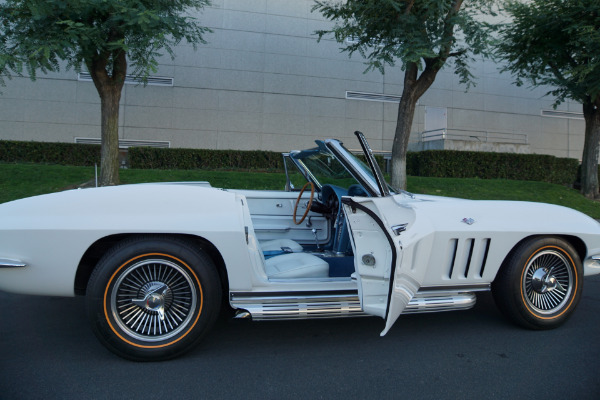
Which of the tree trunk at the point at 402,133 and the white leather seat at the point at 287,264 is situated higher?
the tree trunk at the point at 402,133

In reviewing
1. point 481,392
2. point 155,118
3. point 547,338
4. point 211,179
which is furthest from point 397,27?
point 155,118

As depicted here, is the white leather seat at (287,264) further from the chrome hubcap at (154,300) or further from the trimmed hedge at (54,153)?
the trimmed hedge at (54,153)

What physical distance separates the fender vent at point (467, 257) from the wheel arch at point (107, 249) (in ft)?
5.32

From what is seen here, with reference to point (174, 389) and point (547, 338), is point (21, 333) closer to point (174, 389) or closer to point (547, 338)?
point (174, 389)

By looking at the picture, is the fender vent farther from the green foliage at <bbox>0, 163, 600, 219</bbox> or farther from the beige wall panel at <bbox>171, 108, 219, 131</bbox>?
the beige wall panel at <bbox>171, 108, 219, 131</bbox>

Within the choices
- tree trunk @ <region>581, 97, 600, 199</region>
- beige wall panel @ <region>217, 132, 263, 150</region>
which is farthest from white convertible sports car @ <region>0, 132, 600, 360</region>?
beige wall panel @ <region>217, 132, 263, 150</region>

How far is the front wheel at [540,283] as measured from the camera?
341 cm

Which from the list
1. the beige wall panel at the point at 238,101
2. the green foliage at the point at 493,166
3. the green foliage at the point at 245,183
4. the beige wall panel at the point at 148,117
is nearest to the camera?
the green foliage at the point at 245,183

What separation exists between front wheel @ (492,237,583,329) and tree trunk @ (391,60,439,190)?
7.40m

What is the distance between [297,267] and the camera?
3275mm

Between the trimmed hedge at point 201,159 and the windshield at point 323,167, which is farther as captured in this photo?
the trimmed hedge at point 201,159

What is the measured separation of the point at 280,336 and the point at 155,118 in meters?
14.3

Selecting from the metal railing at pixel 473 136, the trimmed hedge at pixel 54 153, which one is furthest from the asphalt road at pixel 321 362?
the metal railing at pixel 473 136

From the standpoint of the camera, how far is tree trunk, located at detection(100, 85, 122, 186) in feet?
32.6
